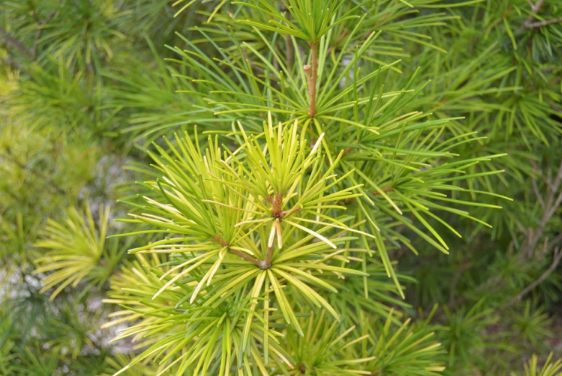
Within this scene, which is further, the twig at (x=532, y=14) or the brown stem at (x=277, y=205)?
the twig at (x=532, y=14)

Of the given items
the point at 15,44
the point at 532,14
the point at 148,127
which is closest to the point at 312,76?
the point at 532,14

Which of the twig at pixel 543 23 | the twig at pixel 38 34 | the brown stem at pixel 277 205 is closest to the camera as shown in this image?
the brown stem at pixel 277 205

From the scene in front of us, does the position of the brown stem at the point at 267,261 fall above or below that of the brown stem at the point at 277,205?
below

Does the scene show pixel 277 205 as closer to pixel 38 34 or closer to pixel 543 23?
pixel 543 23

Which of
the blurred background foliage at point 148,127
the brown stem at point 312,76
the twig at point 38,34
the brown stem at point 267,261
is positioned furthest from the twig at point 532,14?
the twig at point 38,34

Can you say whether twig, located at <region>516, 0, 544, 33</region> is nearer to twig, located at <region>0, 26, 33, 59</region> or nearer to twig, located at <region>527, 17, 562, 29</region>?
twig, located at <region>527, 17, 562, 29</region>

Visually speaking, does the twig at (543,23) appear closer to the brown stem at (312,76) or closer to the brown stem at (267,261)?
the brown stem at (312,76)

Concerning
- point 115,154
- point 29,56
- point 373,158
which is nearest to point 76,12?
point 29,56
